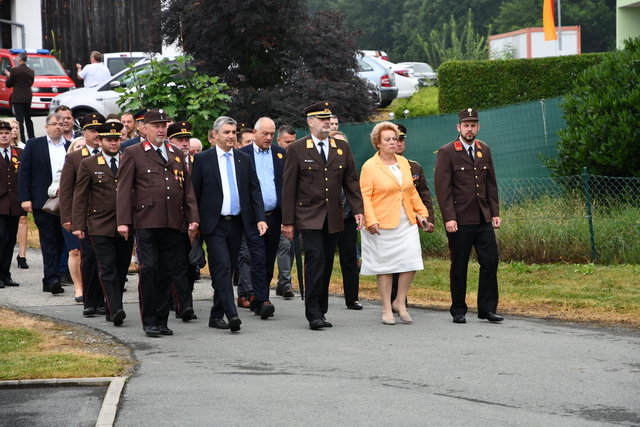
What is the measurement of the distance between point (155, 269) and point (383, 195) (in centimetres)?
226

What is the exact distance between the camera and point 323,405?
20.1ft

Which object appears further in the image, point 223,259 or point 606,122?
point 606,122

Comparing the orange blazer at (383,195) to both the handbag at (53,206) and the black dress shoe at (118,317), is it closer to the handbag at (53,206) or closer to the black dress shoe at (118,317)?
the black dress shoe at (118,317)

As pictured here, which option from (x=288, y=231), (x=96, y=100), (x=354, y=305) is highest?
(x=96, y=100)

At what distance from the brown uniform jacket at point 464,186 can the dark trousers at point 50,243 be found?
16.3 feet

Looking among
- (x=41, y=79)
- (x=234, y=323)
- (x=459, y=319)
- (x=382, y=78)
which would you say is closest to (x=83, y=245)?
(x=234, y=323)

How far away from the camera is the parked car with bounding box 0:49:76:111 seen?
92.2ft

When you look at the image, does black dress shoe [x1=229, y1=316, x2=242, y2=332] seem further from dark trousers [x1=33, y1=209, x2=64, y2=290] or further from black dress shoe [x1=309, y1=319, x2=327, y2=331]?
dark trousers [x1=33, y1=209, x2=64, y2=290]

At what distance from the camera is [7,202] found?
40.8 ft

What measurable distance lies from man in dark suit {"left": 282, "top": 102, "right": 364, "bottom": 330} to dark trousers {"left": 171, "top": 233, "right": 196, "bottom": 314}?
1124 millimetres

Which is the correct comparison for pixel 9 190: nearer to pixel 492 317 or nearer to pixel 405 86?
pixel 492 317

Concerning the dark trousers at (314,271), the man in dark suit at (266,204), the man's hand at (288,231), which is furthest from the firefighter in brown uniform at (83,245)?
the dark trousers at (314,271)

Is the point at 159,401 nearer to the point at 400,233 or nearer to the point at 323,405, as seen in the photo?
the point at 323,405

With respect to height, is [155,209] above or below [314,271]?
above
